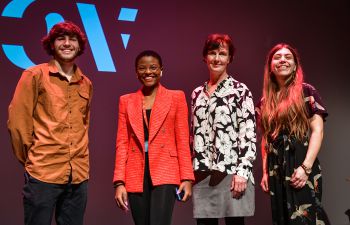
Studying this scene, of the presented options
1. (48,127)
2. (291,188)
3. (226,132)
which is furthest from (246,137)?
(48,127)

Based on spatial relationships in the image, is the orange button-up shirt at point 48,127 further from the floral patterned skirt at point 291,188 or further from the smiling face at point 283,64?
the smiling face at point 283,64

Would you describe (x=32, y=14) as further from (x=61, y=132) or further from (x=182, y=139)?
(x=182, y=139)

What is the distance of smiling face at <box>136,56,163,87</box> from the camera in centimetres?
272

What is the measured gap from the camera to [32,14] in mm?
3664

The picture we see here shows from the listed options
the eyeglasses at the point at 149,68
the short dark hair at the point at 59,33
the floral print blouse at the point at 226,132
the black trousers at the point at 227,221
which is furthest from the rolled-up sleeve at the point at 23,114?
the black trousers at the point at 227,221

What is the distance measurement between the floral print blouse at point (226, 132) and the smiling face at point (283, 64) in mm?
365

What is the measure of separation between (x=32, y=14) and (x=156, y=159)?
1864mm

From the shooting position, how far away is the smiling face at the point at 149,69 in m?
2.72

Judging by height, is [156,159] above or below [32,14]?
below

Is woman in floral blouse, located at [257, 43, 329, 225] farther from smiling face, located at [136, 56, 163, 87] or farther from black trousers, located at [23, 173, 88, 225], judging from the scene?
black trousers, located at [23, 173, 88, 225]

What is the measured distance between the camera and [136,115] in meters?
2.68

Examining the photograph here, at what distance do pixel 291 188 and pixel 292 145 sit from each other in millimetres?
273

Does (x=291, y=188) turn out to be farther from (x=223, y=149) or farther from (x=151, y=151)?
(x=151, y=151)

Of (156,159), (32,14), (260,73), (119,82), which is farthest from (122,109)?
(260,73)
